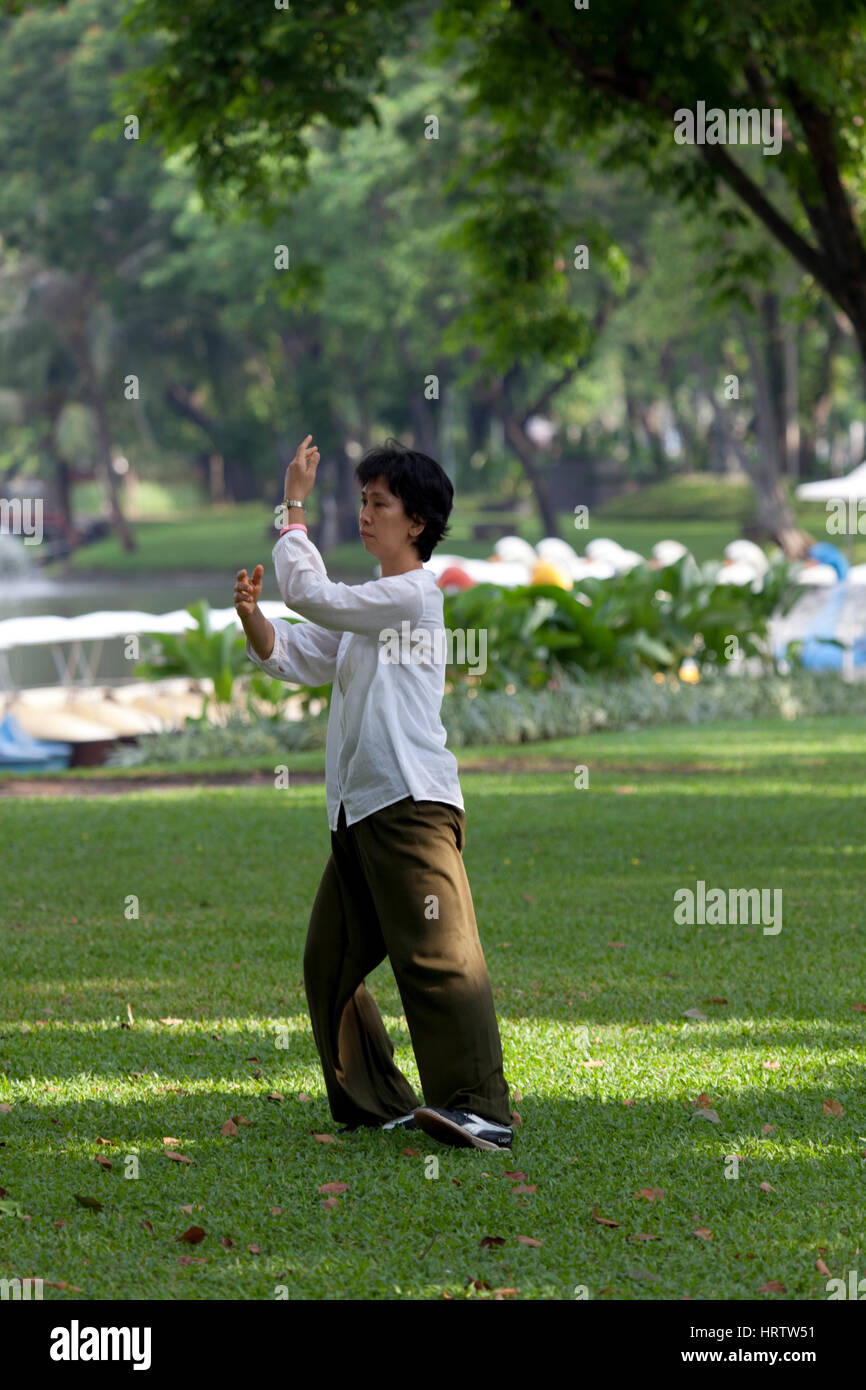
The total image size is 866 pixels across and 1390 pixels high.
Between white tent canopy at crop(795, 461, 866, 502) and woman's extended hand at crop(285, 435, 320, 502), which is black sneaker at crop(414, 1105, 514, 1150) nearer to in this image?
woman's extended hand at crop(285, 435, 320, 502)

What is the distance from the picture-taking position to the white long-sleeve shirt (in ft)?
13.9

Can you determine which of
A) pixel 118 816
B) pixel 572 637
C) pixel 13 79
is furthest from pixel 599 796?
pixel 13 79

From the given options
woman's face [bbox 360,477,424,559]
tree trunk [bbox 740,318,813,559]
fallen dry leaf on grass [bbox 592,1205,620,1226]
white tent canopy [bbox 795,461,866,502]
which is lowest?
fallen dry leaf on grass [bbox 592,1205,620,1226]

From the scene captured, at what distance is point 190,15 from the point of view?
10391 mm

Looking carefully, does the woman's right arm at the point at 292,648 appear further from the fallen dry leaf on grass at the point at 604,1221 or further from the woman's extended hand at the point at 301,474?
the fallen dry leaf on grass at the point at 604,1221

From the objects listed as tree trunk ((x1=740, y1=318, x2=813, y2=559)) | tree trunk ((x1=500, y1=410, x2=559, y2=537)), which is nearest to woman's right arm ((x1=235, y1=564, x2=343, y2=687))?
tree trunk ((x1=740, y1=318, x2=813, y2=559))

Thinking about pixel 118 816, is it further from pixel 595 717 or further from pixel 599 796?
pixel 595 717

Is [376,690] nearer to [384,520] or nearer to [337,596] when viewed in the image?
[337,596]

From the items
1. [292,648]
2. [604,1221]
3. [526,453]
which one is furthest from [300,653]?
[526,453]

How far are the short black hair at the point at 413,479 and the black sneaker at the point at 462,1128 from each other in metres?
1.44

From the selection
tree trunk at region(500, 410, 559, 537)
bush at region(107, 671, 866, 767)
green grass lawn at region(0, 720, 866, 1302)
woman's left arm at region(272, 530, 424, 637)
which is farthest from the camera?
tree trunk at region(500, 410, 559, 537)

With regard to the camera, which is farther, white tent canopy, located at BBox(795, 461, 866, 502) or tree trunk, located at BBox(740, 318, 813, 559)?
tree trunk, located at BBox(740, 318, 813, 559)

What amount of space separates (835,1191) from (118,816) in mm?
7117

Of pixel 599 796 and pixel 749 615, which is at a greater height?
Result: pixel 749 615
